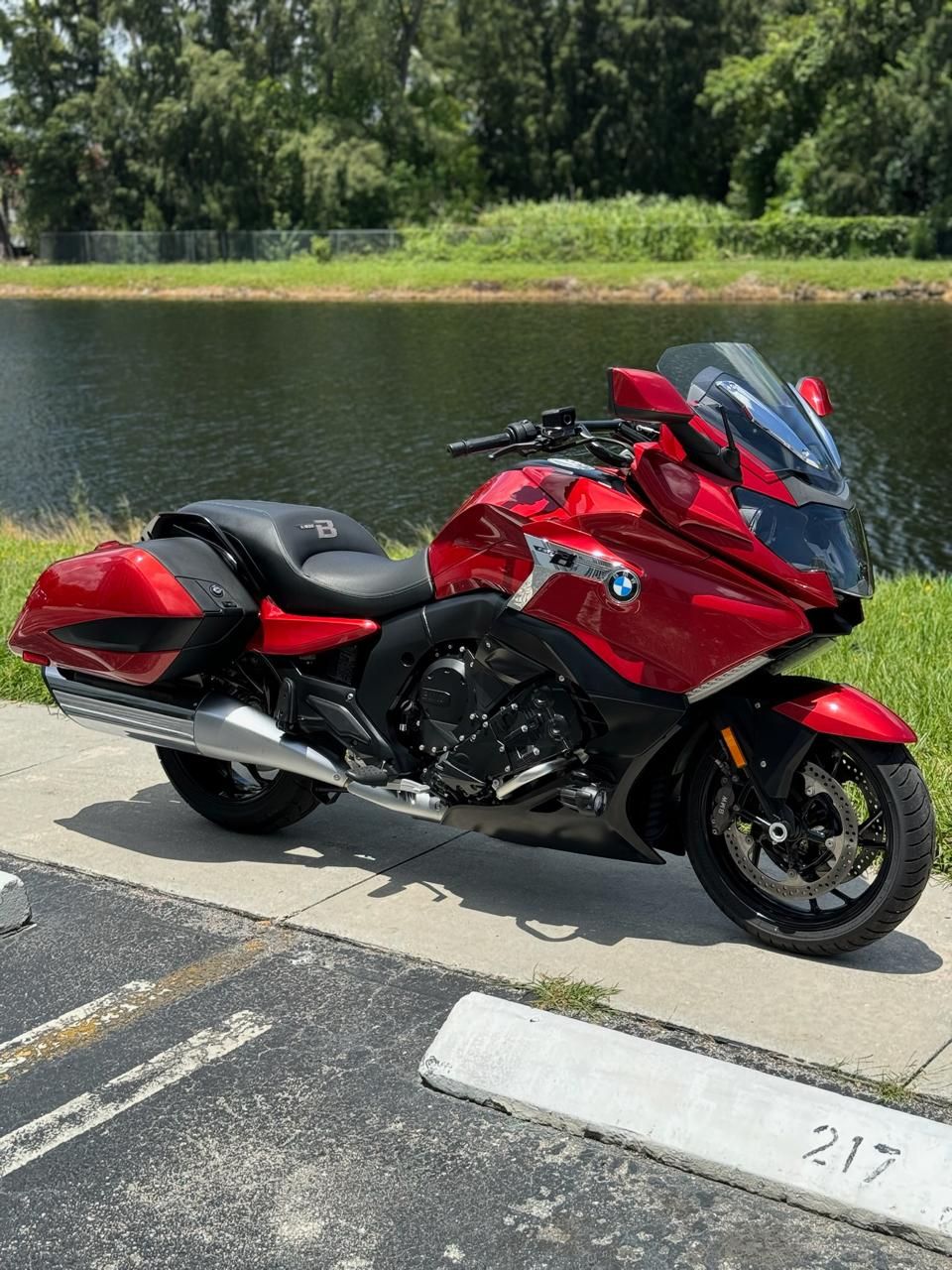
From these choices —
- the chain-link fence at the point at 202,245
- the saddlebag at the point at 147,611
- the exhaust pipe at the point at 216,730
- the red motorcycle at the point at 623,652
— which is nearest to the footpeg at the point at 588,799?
the red motorcycle at the point at 623,652

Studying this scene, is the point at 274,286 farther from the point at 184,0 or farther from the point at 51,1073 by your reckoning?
the point at 51,1073

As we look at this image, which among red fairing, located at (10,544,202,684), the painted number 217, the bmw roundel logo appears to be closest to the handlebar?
the bmw roundel logo

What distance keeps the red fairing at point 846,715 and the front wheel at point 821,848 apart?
0.21 ft

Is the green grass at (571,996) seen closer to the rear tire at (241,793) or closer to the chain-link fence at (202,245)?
the rear tire at (241,793)

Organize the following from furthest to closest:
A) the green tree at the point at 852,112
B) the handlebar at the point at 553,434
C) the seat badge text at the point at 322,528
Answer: the green tree at the point at 852,112, the seat badge text at the point at 322,528, the handlebar at the point at 553,434

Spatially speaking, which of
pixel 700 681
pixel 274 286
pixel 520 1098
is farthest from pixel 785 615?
pixel 274 286

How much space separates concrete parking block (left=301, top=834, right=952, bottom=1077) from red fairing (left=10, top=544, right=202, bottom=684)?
112cm

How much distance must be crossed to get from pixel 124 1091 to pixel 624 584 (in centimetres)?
187

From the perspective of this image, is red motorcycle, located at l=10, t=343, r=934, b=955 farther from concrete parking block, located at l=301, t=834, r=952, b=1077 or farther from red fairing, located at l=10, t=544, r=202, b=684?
concrete parking block, located at l=301, t=834, r=952, b=1077

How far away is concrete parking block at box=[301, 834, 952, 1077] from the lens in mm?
3852

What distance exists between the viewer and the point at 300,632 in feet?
16.4

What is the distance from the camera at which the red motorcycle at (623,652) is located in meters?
4.07

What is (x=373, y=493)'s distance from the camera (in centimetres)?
2105

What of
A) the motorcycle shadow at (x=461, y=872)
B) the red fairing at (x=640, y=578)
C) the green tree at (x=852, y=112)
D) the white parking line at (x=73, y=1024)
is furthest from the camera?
the green tree at (x=852, y=112)
